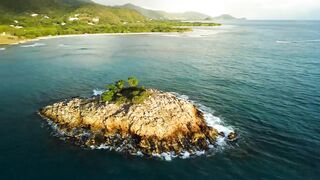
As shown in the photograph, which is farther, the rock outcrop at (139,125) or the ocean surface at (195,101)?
the rock outcrop at (139,125)

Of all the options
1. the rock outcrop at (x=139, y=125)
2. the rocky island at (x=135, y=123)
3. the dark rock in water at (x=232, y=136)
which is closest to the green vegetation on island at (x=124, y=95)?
the rocky island at (x=135, y=123)

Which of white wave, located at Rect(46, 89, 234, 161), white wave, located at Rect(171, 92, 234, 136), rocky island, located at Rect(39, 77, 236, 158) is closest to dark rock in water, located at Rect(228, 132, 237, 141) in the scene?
rocky island, located at Rect(39, 77, 236, 158)

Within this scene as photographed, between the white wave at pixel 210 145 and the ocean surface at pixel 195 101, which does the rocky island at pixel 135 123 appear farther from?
the ocean surface at pixel 195 101

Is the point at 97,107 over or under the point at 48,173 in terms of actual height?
over

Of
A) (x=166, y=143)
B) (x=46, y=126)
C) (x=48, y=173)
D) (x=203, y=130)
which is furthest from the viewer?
(x=46, y=126)

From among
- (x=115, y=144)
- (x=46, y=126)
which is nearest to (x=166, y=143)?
(x=115, y=144)

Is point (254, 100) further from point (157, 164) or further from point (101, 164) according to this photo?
point (101, 164)

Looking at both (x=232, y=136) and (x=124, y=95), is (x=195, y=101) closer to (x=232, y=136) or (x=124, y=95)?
(x=124, y=95)
